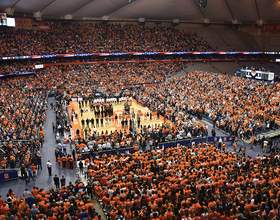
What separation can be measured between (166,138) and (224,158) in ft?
24.3

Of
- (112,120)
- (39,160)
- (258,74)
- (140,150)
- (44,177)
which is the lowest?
(44,177)

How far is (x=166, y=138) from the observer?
2539 cm

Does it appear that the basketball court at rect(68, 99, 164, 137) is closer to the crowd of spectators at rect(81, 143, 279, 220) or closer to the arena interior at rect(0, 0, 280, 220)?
the arena interior at rect(0, 0, 280, 220)

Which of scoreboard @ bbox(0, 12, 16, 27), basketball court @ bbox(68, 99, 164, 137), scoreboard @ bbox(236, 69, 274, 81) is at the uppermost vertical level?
scoreboard @ bbox(0, 12, 16, 27)

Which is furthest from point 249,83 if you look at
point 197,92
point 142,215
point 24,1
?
point 24,1

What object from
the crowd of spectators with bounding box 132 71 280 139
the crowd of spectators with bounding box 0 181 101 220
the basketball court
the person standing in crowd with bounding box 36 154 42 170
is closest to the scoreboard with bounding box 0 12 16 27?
the basketball court

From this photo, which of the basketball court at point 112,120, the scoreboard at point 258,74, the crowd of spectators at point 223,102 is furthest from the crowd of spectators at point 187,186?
the scoreboard at point 258,74

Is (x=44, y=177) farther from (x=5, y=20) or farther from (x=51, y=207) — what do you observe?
(x=5, y=20)

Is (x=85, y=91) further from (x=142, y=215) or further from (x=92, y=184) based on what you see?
(x=142, y=215)

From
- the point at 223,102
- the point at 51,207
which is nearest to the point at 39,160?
the point at 51,207

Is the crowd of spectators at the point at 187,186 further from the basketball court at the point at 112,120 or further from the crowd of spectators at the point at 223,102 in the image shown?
the basketball court at the point at 112,120

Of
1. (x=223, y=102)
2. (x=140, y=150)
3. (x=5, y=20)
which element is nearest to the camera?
(x=140, y=150)

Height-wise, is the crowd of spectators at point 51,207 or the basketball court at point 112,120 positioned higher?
the basketball court at point 112,120

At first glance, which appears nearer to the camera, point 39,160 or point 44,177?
point 44,177
